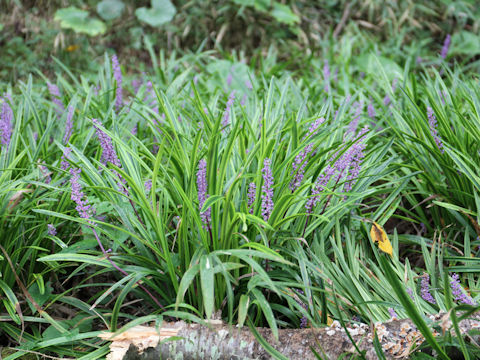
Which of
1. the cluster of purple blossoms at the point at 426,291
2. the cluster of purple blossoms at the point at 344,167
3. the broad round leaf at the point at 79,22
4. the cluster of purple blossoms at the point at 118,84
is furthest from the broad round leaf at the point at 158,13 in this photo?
the cluster of purple blossoms at the point at 426,291

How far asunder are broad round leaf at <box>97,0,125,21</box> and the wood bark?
14.1 ft

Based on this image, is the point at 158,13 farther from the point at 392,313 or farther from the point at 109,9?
the point at 392,313

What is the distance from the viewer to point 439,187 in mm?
1989

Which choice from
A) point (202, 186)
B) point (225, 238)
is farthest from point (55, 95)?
point (225, 238)

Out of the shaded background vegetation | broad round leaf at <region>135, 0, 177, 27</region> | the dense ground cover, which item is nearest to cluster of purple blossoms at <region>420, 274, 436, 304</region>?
Result: the dense ground cover

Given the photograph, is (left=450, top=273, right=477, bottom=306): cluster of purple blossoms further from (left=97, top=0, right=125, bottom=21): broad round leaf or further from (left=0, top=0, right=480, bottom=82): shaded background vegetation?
(left=97, top=0, right=125, bottom=21): broad round leaf

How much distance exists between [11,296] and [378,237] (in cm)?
130

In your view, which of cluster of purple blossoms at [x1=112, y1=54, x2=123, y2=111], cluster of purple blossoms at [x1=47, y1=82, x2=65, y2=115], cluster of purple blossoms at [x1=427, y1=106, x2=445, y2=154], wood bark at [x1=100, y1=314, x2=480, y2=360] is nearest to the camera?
wood bark at [x1=100, y1=314, x2=480, y2=360]

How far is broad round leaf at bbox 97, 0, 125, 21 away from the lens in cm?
495

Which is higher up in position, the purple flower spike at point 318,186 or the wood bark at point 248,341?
the purple flower spike at point 318,186

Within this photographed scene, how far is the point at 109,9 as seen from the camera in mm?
4992

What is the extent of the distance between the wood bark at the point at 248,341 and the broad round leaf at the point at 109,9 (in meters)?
4.31

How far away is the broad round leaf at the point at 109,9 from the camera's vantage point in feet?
16.3

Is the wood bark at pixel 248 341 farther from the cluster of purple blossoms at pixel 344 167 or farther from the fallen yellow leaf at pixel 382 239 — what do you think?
the cluster of purple blossoms at pixel 344 167
